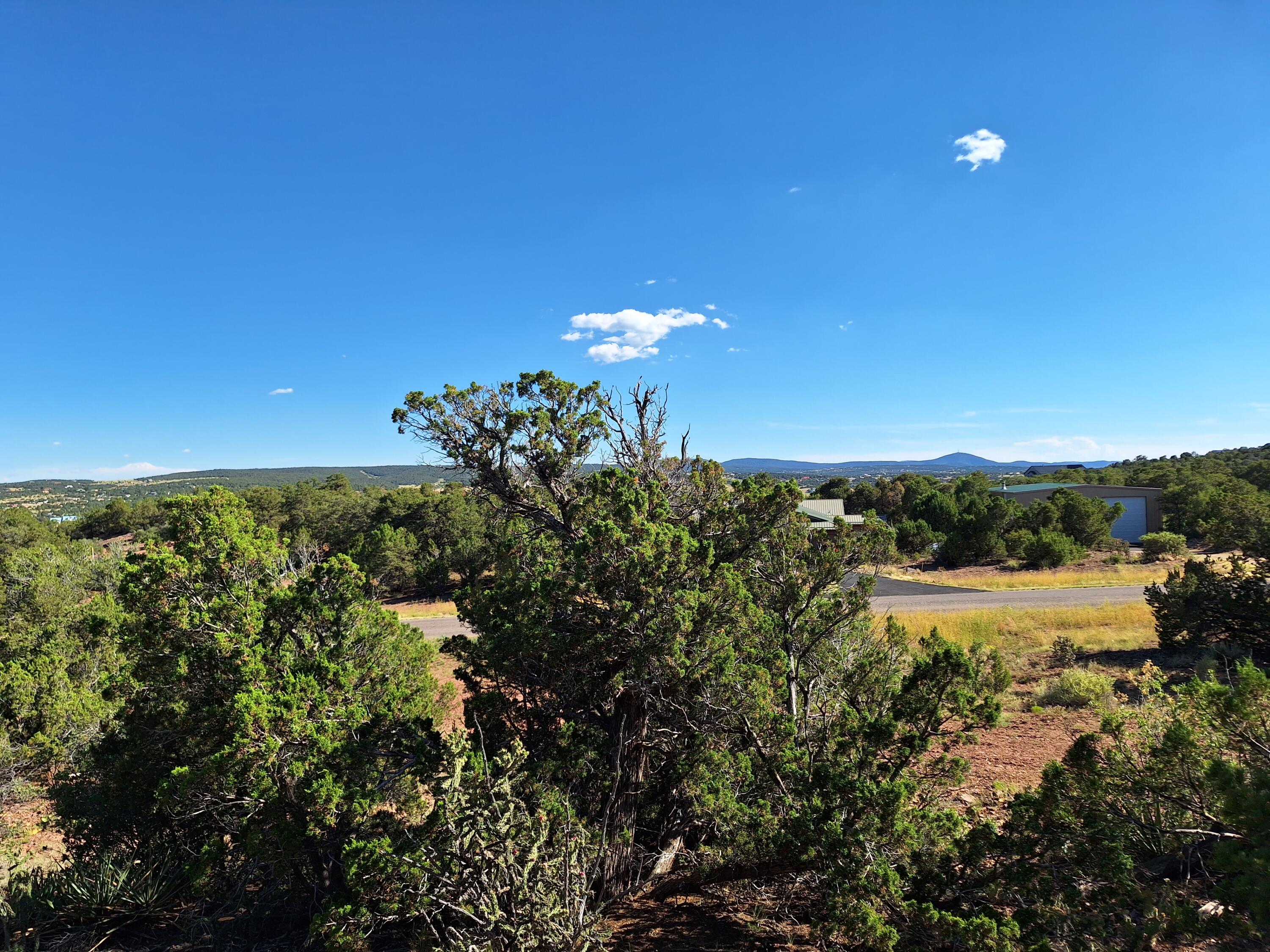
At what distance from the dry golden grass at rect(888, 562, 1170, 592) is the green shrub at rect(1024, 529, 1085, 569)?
1.74 feet

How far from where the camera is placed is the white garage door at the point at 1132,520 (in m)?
39.5

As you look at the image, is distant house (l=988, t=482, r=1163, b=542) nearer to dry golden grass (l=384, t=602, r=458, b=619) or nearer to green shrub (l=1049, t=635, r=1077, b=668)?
green shrub (l=1049, t=635, r=1077, b=668)

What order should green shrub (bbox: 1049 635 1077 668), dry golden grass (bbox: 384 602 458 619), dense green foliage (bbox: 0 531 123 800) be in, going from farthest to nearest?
dry golden grass (bbox: 384 602 458 619) → green shrub (bbox: 1049 635 1077 668) → dense green foliage (bbox: 0 531 123 800)

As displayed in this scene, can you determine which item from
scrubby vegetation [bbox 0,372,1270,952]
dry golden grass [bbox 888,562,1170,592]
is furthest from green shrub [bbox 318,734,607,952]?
dry golden grass [bbox 888,562,1170,592]

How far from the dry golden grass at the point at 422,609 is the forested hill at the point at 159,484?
70.3m

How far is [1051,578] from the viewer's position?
22938 mm

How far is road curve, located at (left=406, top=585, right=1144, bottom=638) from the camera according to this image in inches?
695

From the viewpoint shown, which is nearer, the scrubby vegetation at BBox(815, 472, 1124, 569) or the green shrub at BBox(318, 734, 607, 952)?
the green shrub at BBox(318, 734, 607, 952)

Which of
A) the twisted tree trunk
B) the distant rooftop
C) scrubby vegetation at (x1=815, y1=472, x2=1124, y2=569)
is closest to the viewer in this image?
the twisted tree trunk

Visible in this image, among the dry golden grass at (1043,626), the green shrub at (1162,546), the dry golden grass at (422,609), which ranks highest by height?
the green shrub at (1162,546)

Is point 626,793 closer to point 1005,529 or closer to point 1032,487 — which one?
point 1005,529

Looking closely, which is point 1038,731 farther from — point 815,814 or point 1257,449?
point 1257,449

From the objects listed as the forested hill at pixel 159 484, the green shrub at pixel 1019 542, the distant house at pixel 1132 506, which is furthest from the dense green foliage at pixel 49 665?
the forested hill at pixel 159 484

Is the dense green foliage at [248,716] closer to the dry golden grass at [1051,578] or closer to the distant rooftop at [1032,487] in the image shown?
the dry golden grass at [1051,578]
